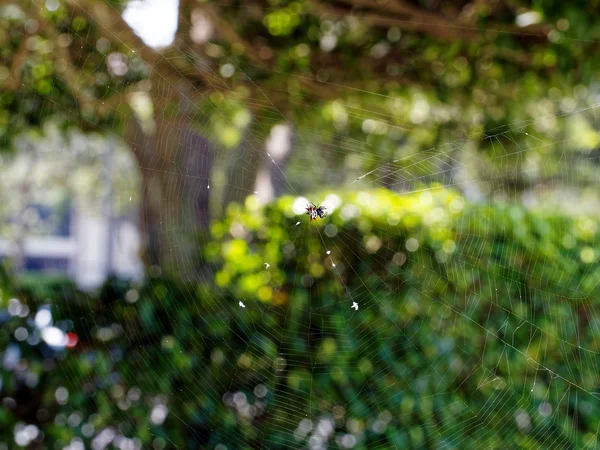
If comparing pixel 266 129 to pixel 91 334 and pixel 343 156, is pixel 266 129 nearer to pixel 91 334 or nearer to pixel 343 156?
pixel 343 156

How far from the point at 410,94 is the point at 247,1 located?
1.35m

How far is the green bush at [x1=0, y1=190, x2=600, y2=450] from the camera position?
2496mm

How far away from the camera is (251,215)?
8.70 ft

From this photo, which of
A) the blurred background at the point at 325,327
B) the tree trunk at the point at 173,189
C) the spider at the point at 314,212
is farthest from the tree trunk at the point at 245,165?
the spider at the point at 314,212

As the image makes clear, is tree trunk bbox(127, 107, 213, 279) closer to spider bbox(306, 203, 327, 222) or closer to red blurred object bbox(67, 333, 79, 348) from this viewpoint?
red blurred object bbox(67, 333, 79, 348)

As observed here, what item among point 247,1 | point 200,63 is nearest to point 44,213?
point 247,1

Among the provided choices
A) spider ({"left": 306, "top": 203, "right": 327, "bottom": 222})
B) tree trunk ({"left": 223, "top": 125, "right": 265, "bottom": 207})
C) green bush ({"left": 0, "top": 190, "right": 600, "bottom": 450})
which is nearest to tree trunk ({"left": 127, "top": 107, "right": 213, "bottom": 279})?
tree trunk ({"left": 223, "top": 125, "right": 265, "bottom": 207})

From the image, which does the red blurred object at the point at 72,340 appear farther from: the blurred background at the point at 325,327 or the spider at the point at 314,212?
the spider at the point at 314,212

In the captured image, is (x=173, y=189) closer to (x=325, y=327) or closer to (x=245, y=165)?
(x=245, y=165)

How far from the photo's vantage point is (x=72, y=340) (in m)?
2.52

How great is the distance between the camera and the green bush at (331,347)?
98.3 inches

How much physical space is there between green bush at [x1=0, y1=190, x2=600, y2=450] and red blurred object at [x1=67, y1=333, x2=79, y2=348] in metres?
0.03

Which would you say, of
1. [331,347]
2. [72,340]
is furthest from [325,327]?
[72,340]

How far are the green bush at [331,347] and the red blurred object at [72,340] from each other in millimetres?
32
